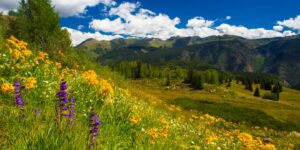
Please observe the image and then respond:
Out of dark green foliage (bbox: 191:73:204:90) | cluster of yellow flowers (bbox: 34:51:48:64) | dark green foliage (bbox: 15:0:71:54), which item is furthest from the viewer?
dark green foliage (bbox: 191:73:204:90)

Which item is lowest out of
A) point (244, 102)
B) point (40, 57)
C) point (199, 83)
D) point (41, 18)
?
point (244, 102)

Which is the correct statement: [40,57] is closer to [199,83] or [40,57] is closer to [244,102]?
[244,102]

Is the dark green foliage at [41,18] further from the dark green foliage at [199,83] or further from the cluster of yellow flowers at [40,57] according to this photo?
the dark green foliage at [199,83]

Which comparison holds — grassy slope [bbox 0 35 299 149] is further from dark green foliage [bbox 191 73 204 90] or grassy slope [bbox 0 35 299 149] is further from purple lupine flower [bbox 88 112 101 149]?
dark green foliage [bbox 191 73 204 90]

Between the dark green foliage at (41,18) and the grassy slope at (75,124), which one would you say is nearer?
the grassy slope at (75,124)

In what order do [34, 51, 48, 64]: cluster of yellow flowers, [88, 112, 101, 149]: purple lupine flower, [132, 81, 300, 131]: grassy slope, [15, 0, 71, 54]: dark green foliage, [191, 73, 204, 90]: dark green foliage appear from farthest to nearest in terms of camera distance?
[191, 73, 204, 90]: dark green foliage, [132, 81, 300, 131]: grassy slope, [15, 0, 71, 54]: dark green foliage, [34, 51, 48, 64]: cluster of yellow flowers, [88, 112, 101, 149]: purple lupine flower

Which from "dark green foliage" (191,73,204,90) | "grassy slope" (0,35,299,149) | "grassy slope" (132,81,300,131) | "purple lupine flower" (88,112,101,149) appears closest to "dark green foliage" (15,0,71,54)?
"grassy slope" (0,35,299,149)

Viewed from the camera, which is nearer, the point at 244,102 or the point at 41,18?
the point at 41,18

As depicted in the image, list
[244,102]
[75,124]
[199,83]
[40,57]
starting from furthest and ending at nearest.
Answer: [199,83] → [244,102] → [40,57] → [75,124]

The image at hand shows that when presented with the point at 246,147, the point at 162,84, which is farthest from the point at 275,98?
the point at 246,147

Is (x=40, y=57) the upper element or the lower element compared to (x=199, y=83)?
upper

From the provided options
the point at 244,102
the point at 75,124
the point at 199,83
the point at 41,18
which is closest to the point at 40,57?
the point at 75,124

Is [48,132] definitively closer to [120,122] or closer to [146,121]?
[120,122]

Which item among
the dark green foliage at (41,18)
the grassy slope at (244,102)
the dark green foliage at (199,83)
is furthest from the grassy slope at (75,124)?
the dark green foliage at (199,83)
